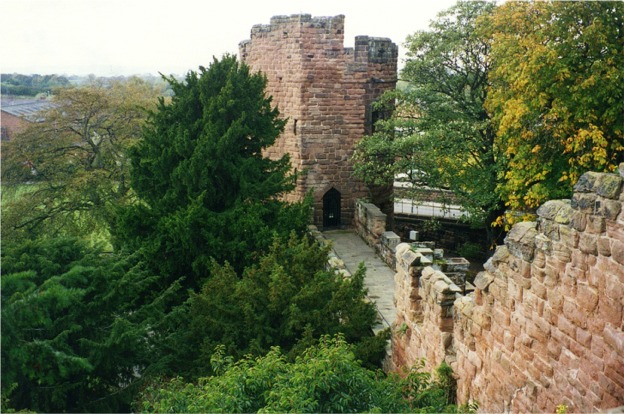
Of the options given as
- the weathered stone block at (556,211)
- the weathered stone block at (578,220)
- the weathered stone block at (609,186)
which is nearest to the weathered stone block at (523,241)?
the weathered stone block at (556,211)

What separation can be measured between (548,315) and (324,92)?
1235 centimetres

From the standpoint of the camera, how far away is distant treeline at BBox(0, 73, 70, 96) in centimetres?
3872

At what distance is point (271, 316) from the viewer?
9547 millimetres

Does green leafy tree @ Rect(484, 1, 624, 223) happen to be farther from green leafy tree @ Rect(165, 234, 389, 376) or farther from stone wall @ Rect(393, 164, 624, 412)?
stone wall @ Rect(393, 164, 624, 412)

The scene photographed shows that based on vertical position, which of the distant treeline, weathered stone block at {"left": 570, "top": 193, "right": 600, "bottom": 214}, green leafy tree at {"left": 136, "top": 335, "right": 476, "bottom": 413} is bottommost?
green leafy tree at {"left": 136, "top": 335, "right": 476, "bottom": 413}

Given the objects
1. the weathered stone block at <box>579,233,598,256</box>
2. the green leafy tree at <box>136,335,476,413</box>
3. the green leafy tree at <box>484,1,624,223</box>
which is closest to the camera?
the weathered stone block at <box>579,233,598,256</box>

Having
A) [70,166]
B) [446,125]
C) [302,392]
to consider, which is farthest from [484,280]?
[70,166]

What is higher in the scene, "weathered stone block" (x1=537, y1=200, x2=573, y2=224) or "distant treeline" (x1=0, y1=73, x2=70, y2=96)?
"distant treeline" (x1=0, y1=73, x2=70, y2=96)

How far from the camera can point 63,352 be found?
7.44m

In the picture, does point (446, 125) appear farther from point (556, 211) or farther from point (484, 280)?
point (556, 211)

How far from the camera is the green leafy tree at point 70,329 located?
6898 mm

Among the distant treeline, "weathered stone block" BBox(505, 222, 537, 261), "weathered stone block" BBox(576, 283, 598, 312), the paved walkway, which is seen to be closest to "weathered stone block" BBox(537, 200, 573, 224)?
"weathered stone block" BBox(505, 222, 537, 261)

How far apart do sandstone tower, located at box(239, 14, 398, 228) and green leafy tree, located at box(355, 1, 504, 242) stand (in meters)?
0.64

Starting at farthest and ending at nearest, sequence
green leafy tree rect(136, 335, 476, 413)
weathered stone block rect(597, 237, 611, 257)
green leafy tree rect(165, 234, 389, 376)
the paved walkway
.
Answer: the paved walkway
green leafy tree rect(165, 234, 389, 376)
green leafy tree rect(136, 335, 476, 413)
weathered stone block rect(597, 237, 611, 257)
